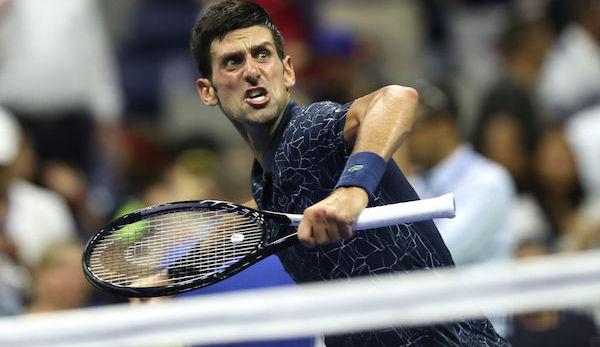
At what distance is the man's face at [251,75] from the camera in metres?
4.23

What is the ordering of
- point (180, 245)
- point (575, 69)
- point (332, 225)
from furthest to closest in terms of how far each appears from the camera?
point (575, 69) → point (180, 245) → point (332, 225)

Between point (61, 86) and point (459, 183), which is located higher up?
point (61, 86)

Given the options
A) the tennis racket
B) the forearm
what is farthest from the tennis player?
the tennis racket

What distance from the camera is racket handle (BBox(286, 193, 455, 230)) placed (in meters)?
3.92

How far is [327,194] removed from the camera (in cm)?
427

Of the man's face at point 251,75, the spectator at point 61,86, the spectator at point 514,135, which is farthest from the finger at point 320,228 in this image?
the spectator at point 61,86

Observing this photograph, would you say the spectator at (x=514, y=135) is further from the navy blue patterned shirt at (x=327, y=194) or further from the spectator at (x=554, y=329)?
the navy blue patterned shirt at (x=327, y=194)

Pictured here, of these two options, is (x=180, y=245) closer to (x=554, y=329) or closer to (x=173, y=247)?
(x=173, y=247)

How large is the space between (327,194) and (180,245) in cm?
51

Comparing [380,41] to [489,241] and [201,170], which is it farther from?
[489,241]

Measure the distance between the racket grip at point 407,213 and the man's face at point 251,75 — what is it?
50 centimetres

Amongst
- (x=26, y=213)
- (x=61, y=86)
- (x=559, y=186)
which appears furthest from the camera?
(x=61, y=86)

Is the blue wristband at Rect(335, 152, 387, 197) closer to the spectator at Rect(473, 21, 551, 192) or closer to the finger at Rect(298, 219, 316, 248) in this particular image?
the finger at Rect(298, 219, 316, 248)

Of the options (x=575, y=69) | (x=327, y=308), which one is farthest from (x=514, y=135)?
(x=327, y=308)
